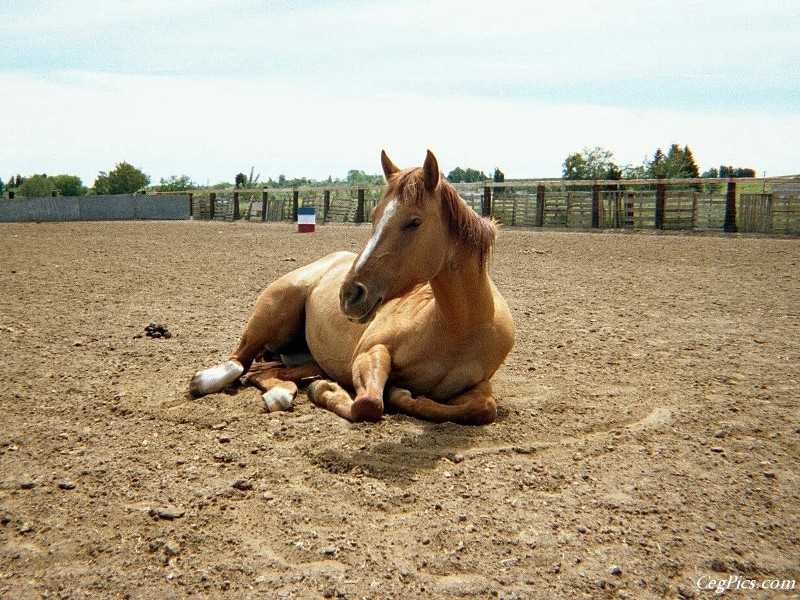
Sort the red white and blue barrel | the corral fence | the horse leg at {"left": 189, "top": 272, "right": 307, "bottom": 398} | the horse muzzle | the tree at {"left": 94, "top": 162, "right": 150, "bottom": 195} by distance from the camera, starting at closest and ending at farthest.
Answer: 1. the horse muzzle
2. the horse leg at {"left": 189, "top": 272, "right": 307, "bottom": 398}
3. the corral fence
4. the red white and blue barrel
5. the tree at {"left": 94, "top": 162, "right": 150, "bottom": 195}

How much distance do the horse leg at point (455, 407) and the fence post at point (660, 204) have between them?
23619mm

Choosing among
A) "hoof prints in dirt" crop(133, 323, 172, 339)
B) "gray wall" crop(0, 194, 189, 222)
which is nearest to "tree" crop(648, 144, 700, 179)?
"gray wall" crop(0, 194, 189, 222)

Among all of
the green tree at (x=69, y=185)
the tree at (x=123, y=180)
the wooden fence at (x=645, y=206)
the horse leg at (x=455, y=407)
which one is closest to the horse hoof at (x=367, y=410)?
the horse leg at (x=455, y=407)

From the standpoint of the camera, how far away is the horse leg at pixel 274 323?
5578 millimetres

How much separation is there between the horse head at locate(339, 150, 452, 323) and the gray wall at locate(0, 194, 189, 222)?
43.3 metres

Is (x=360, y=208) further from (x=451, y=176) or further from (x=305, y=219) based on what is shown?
(x=451, y=176)

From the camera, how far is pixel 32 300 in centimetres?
878

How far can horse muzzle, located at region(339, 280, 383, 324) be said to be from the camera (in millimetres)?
3864

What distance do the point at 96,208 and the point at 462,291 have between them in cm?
4589

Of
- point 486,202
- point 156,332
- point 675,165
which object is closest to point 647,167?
point 675,165

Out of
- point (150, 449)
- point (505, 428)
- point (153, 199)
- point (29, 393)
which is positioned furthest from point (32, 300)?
point (153, 199)

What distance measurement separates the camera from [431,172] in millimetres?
4094

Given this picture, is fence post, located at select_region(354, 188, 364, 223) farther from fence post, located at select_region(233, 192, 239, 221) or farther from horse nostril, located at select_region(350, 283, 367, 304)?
horse nostril, located at select_region(350, 283, 367, 304)

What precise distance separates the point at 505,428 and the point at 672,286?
6981 mm
